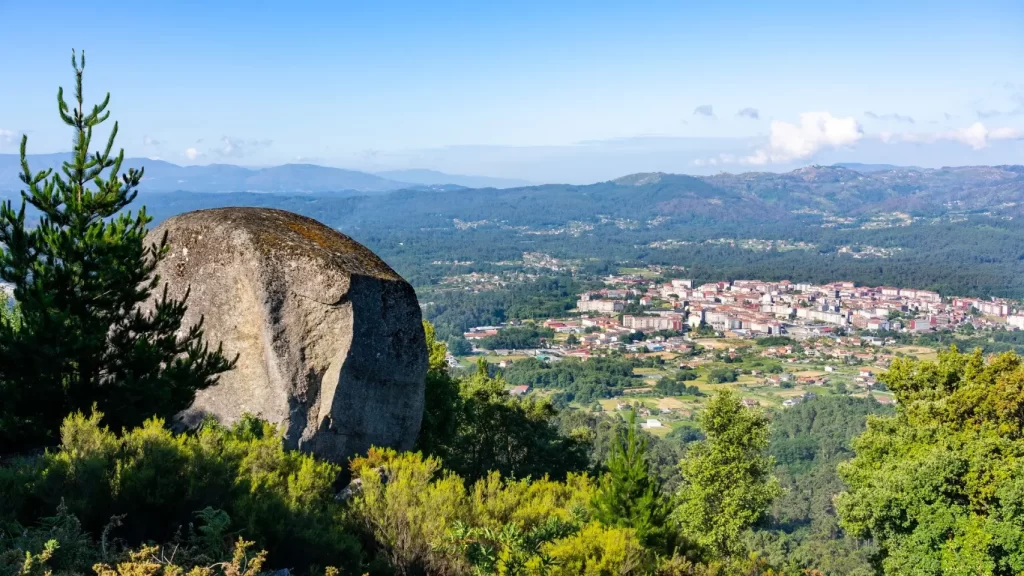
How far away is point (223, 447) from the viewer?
7215 mm

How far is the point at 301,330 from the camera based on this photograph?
9.25 meters

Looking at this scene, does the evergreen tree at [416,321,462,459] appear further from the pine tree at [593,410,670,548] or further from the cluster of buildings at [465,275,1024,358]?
the cluster of buildings at [465,275,1024,358]

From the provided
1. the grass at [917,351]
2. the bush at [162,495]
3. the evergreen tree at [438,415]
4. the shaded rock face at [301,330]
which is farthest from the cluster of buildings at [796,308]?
the bush at [162,495]

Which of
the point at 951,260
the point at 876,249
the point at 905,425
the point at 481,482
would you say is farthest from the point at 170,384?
the point at 876,249

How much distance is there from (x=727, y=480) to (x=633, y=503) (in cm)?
546

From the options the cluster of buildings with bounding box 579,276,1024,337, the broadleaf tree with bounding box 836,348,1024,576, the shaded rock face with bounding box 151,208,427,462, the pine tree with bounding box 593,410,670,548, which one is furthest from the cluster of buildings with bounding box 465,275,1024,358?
the pine tree with bounding box 593,410,670,548

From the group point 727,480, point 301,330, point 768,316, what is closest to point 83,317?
point 301,330

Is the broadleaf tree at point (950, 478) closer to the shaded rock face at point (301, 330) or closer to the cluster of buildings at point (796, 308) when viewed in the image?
the shaded rock face at point (301, 330)

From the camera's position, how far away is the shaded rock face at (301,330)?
30.1 feet

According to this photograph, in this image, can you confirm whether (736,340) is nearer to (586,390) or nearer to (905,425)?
(586,390)

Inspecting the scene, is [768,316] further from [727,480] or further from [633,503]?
[633,503]

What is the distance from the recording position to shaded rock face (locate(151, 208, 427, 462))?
30.1 feet

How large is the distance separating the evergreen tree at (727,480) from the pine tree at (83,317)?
27.0ft

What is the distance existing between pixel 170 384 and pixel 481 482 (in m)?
3.72
